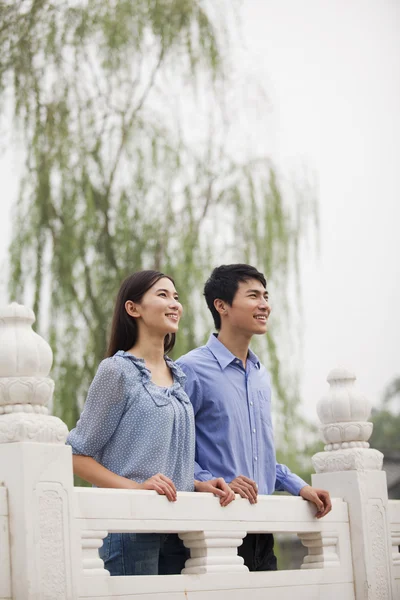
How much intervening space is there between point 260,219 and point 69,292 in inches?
74.2

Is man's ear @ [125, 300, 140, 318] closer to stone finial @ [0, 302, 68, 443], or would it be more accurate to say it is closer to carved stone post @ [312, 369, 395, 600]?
stone finial @ [0, 302, 68, 443]

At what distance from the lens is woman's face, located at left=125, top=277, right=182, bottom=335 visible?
139 inches

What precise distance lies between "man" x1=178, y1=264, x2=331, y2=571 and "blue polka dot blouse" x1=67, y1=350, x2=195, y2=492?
1.29 ft

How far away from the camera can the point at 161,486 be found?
3.21 meters

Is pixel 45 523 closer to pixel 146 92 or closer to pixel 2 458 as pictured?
pixel 2 458

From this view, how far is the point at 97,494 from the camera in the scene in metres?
3.04

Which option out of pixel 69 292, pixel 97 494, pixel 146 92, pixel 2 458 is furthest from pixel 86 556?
pixel 146 92

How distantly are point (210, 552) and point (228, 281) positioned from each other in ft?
3.63

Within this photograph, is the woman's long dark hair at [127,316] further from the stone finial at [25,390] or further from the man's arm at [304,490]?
the man's arm at [304,490]

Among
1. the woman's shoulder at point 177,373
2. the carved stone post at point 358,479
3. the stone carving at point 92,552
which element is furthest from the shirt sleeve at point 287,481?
the stone carving at point 92,552

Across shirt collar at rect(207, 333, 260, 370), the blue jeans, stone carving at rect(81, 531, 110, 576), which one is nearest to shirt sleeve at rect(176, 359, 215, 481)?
shirt collar at rect(207, 333, 260, 370)

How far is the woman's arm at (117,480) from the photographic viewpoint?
3207 millimetres

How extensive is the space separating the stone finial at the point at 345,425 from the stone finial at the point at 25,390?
5.27 ft

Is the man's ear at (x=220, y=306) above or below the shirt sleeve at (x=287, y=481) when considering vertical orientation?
above
